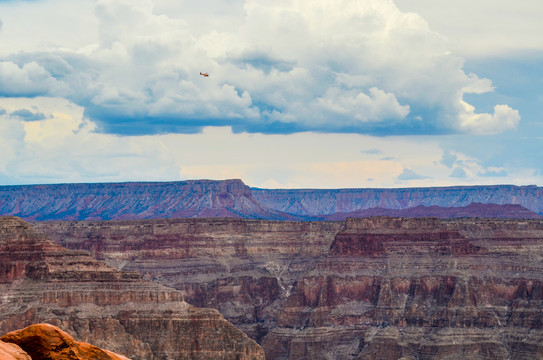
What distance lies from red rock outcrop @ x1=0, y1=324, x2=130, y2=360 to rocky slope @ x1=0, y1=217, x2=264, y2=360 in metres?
87.9

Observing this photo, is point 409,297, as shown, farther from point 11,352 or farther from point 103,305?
point 11,352

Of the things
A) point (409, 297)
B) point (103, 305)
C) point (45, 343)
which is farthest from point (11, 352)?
point (409, 297)

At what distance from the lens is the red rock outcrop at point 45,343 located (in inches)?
1551

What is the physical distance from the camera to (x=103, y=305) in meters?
135

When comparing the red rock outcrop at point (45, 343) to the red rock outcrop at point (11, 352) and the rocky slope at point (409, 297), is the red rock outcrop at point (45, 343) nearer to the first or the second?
the red rock outcrop at point (11, 352)

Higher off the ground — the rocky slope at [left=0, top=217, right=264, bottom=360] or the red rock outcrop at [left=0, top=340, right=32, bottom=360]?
the red rock outcrop at [left=0, top=340, right=32, bottom=360]

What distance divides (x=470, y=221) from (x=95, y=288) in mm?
79722

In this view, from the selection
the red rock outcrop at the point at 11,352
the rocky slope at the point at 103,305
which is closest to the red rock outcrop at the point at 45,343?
the red rock outcrop at the point at 11,352

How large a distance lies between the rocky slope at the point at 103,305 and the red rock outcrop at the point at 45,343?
8787cm

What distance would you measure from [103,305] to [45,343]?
315 ft

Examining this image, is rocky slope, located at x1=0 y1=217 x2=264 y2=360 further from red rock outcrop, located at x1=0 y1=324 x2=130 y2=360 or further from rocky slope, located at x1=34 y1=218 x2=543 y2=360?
red rock outcrop, located at x1=0 y1=324 x2=130 y2=360

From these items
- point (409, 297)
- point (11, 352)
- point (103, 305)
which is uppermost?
point (11, 352)

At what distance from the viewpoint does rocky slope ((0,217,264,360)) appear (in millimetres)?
129500

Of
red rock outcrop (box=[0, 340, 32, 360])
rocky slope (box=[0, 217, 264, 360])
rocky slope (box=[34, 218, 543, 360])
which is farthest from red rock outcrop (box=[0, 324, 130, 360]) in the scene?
rocky slope (box=[34, 218, 543, 360])
